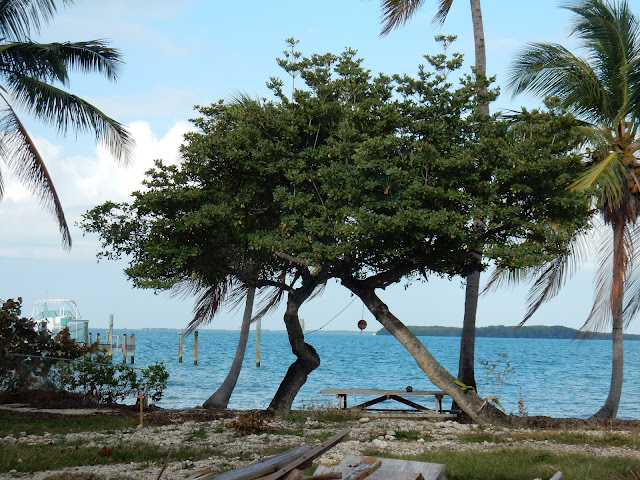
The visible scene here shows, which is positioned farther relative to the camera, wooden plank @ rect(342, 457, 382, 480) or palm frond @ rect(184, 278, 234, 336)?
palm frond @ rect(184, 278, 234, 336)

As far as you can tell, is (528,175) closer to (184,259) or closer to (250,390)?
(184,259)

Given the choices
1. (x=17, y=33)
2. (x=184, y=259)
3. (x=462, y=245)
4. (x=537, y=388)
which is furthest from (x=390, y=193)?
(x=537, y=388)

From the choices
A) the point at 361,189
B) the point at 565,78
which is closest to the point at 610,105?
the point at 565,78

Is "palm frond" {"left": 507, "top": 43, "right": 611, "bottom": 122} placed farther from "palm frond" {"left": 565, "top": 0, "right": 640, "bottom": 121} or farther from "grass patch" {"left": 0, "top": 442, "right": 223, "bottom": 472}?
"grass patch" {"left": 0, "top": 442, "right": 223, "bottom": 472}

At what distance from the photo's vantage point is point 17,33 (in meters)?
15.9

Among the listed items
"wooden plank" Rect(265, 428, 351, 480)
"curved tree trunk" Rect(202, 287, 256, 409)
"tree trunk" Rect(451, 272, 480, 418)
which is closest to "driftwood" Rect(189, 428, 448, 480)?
"wooden plank" Rect(265, 428, 351, 480)

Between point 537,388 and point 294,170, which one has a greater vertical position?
point 294,170

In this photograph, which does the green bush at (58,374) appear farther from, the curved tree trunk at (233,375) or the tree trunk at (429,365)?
the tree trunk at (429,365)

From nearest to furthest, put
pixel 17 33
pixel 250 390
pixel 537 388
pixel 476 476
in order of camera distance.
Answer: pixel 476 476
pixel 17 33
pixel 250 390
pixel 537 388

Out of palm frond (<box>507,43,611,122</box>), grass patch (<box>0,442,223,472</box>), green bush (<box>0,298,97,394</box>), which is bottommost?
grass patch (<box>0,442,223,472</box>)

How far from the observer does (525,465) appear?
8.49 m

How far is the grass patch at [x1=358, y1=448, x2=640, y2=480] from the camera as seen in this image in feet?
25.6

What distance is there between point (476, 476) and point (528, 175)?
6.73 meters

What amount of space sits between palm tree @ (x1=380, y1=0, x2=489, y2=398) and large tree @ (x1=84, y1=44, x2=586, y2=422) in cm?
163
